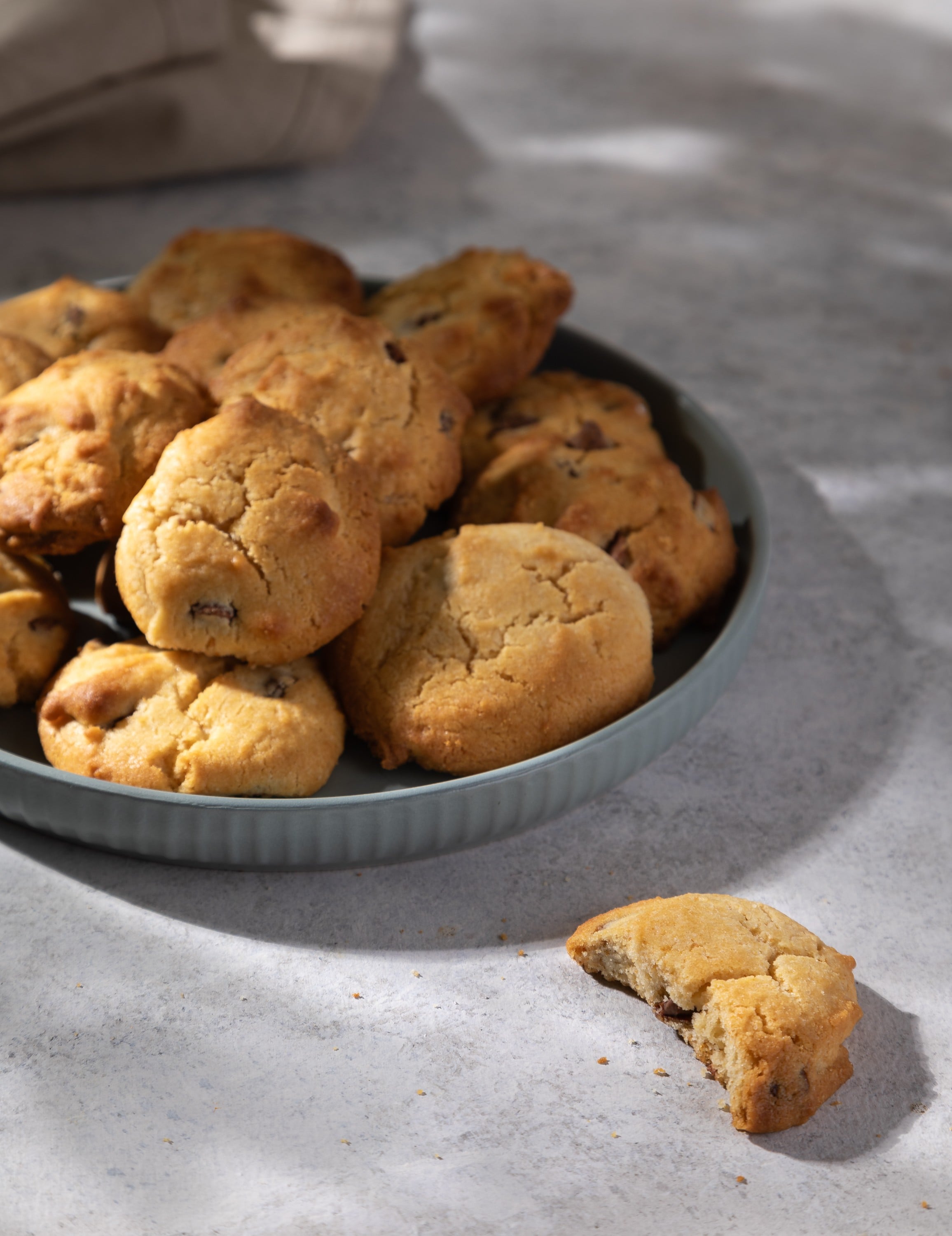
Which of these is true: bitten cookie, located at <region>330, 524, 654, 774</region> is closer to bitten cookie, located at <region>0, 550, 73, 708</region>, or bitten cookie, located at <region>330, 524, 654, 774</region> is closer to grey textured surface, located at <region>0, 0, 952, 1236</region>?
grey textured surface, located at <region>0, 0, 952, 1236</region>

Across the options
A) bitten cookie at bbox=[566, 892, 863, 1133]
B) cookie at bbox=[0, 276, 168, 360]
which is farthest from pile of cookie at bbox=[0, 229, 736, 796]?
bitten cookie at bbox=[566, 892, 863, 1133]

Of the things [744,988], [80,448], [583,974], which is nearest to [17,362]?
Answer: [80,448]

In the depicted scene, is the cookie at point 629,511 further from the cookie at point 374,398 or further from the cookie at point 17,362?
the cookie at point 17,362

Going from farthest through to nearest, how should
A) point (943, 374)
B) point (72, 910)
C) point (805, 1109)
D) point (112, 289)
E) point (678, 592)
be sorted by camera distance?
point (943, 374) < point (112, 289) < point (678, 592) < point (72, 910) < point (805, 1109)

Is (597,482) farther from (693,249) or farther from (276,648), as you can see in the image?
(693,249)

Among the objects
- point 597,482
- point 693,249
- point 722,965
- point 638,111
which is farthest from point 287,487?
point 638,111

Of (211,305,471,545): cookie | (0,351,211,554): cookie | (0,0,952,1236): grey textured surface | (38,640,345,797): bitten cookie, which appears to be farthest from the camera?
(211,305,471,545): cookie

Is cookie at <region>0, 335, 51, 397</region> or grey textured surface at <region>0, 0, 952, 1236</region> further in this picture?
cookie at <region>0, 335, 51, 397</region>
